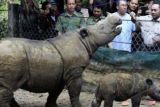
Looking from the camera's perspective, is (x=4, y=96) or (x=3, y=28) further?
(x=3, y=28)

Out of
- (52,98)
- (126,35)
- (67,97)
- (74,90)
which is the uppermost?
(126,35)

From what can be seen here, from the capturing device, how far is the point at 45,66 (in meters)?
9.04

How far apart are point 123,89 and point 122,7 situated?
2.81 meters

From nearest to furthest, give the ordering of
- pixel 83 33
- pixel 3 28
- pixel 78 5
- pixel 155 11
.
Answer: pixel 83 33
pixel 155 11
pixel 78 5
pixel 3 28

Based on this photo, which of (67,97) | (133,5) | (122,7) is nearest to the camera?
(67,97)

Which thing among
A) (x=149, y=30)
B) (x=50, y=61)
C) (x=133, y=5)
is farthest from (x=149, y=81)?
(x=133, y=5)

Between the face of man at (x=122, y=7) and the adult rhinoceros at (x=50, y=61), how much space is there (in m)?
1.65

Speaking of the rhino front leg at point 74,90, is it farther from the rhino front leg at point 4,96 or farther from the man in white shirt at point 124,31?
the man in white shirt at point 124,31

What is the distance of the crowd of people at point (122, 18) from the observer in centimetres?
1093

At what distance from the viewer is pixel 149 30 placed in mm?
10844

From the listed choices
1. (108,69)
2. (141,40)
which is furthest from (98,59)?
(141,40)

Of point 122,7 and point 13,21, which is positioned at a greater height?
point 122,7

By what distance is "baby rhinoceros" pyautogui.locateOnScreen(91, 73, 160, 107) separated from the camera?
348 inches

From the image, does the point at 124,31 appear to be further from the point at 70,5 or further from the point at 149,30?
the point at 70,5
